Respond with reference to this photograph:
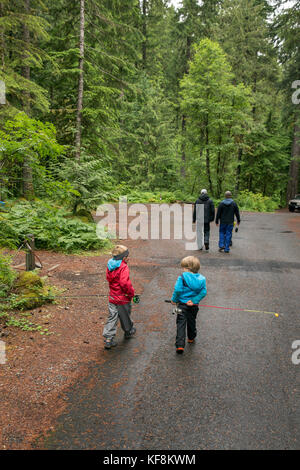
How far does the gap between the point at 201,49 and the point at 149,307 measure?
81.9 ft

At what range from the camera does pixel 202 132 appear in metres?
26.9

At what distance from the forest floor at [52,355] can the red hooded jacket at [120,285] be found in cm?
82

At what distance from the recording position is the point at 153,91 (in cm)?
2747

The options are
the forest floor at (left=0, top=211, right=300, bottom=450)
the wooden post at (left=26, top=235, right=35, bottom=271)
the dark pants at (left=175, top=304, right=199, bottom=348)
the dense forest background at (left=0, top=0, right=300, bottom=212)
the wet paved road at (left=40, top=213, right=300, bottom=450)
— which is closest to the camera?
the wet paved road at (left=40, top=213, right=300, bottom=450)

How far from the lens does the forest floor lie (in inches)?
145

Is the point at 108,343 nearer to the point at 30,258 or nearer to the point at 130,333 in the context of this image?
the point at 130,333

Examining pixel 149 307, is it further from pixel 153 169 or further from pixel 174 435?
pixel 153 169

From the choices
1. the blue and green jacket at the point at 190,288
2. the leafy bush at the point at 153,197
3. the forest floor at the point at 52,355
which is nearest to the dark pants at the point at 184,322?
the blue and green jacket at the point at 190,288

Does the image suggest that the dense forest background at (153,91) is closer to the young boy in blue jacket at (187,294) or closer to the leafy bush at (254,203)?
the leafy bush at (254,203)

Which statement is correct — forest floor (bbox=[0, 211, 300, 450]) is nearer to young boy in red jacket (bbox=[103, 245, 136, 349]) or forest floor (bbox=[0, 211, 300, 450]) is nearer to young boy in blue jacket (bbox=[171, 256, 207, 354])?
young boy in red jacket (bbox=[103, 245, 136, 349])

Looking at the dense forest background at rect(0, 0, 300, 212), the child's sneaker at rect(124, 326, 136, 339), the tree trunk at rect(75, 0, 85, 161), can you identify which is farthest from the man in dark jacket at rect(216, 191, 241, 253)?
A: the tree trunk at rect(75, 0, 85, 161)

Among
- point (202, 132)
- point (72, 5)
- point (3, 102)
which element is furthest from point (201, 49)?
point (3, 102)

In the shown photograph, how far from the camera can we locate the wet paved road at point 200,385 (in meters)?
3.44

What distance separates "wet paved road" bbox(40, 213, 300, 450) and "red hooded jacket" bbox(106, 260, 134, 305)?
770 millimetres
